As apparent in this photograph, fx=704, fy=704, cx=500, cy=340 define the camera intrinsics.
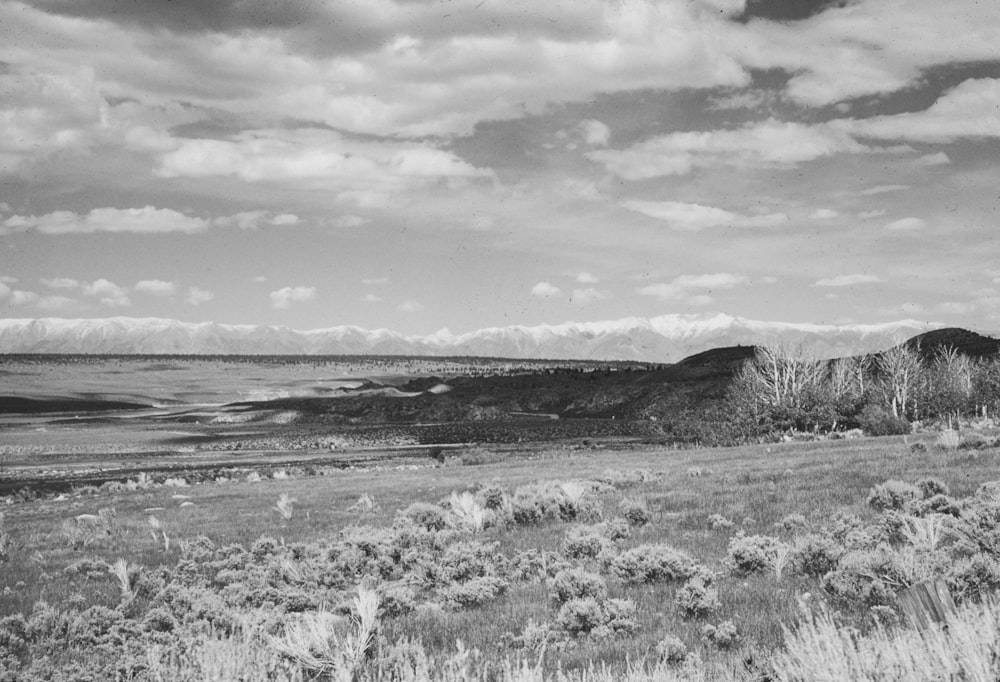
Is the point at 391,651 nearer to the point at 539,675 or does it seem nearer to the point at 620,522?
the point at 539,675

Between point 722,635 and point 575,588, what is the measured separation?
8.93 ft

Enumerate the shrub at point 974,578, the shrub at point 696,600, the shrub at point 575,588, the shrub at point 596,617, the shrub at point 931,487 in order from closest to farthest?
the shrub at point 974,578, the shrub at point 596,617, the shrub at point 696,600, the shrub at point 575,588, the shrub at point 931,487

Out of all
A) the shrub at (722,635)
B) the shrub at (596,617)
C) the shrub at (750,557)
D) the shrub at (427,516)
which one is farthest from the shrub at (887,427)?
the shrub at (722,635)

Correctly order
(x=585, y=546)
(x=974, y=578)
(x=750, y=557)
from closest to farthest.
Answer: (x=974, y=578)
(x=750, y=557)
(x=585, y=546)

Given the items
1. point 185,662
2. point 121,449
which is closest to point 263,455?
point 121,449

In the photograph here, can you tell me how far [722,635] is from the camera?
8.00 metres

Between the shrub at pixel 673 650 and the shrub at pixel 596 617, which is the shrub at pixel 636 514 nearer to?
the shrub at pixel 596 617

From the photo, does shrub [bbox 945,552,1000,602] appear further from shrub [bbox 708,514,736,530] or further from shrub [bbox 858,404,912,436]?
shrub [bbox 858,404,912,436]

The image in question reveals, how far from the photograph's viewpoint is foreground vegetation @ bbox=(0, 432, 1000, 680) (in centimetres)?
732

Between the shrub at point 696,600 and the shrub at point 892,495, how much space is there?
21.1 ft

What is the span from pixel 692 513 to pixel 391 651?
9.53 meters

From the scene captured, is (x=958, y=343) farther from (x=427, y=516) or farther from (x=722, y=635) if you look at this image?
(x=722, y=635)

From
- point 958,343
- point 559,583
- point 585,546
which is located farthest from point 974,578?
point 958,343

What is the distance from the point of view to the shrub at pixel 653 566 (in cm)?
1102
